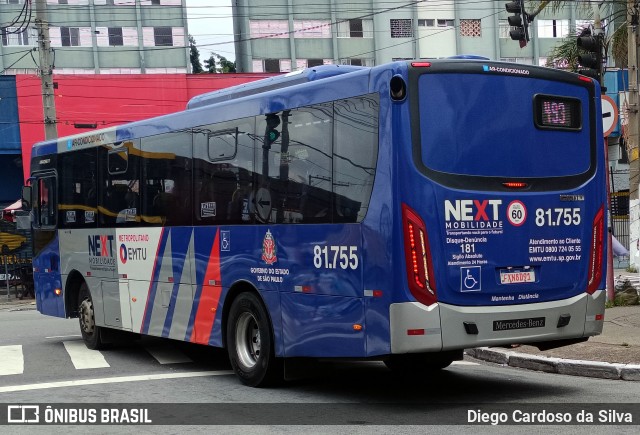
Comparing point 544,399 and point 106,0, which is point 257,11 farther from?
point 544,399

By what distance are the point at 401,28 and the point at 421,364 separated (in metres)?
48.7

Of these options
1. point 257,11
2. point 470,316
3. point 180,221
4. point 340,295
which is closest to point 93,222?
point 180,221

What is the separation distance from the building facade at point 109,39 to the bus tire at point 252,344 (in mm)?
51726

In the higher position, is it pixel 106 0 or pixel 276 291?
pixel 106 0

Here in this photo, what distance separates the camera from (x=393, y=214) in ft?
29.2

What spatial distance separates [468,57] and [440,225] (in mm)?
1821

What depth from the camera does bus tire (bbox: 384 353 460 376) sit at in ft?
35.8

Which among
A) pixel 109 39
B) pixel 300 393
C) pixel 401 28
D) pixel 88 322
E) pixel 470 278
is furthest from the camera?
pixel 109 39

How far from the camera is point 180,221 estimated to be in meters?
12.3

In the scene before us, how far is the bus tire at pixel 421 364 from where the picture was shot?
1091 centimetres

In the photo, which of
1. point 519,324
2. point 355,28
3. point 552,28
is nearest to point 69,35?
point 355,28

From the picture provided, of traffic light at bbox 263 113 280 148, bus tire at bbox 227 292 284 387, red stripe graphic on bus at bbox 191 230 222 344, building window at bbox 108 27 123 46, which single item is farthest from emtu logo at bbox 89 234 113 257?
building window at bbox 108 27 123 46

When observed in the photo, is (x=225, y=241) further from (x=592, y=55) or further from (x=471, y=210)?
(x=592, y=55)

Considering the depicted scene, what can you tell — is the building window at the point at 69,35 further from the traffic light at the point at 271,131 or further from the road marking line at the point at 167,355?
the traffic light at the point at 271,131
